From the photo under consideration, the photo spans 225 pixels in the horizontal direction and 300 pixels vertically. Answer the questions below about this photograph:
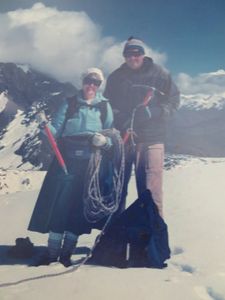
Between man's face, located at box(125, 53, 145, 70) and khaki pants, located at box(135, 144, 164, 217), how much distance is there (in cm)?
61

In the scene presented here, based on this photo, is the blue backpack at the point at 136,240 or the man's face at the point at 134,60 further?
the man's face at the point at 134,60

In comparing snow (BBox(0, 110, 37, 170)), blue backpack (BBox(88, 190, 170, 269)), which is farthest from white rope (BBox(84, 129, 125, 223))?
snow (BBox(0, 110, 37, 170))

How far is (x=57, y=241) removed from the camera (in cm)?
338

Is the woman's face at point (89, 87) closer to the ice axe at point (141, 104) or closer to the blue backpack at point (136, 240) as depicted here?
the ice axe at point (141, 104)

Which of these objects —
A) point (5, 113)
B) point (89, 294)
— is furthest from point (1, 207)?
point (5, 113)

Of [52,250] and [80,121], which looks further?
[80,121]

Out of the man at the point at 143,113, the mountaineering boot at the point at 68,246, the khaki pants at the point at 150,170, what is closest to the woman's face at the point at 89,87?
the man at the point at 143,113

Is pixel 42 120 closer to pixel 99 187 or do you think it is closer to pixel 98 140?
pixel 98 140

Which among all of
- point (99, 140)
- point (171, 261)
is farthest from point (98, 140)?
point (171, 261)

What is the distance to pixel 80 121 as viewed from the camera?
3447 mm

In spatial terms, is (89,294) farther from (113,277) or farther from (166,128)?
(166,128)

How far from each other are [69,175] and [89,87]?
2.18 ft

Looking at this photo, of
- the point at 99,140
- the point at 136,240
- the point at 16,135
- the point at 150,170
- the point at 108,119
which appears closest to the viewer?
the point at 136,240

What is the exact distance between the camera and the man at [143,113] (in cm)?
364
